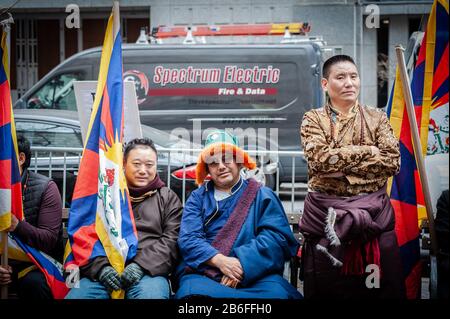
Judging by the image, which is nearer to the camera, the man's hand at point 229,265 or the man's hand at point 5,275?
the man's hand at point 229,265

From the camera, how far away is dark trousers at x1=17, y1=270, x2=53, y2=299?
461 centimetres

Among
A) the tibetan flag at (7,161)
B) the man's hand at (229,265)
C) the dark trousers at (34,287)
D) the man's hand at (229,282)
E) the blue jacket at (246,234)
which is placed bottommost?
the dark trousers at (34,287)

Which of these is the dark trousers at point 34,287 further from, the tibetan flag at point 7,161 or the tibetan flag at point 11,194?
the tibetan flag at point 7,161

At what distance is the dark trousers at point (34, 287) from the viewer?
15.1 feet

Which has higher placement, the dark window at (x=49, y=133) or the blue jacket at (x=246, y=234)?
the dark window at (x=49, y=133)

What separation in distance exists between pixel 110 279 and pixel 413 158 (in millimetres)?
1828

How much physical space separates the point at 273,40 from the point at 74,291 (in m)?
7.58

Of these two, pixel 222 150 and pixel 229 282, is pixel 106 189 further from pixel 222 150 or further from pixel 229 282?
pixel 229 282

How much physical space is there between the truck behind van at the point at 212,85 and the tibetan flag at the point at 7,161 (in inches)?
261

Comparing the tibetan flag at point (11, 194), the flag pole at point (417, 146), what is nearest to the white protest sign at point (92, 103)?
the tibetan flag at point (11, 194)
